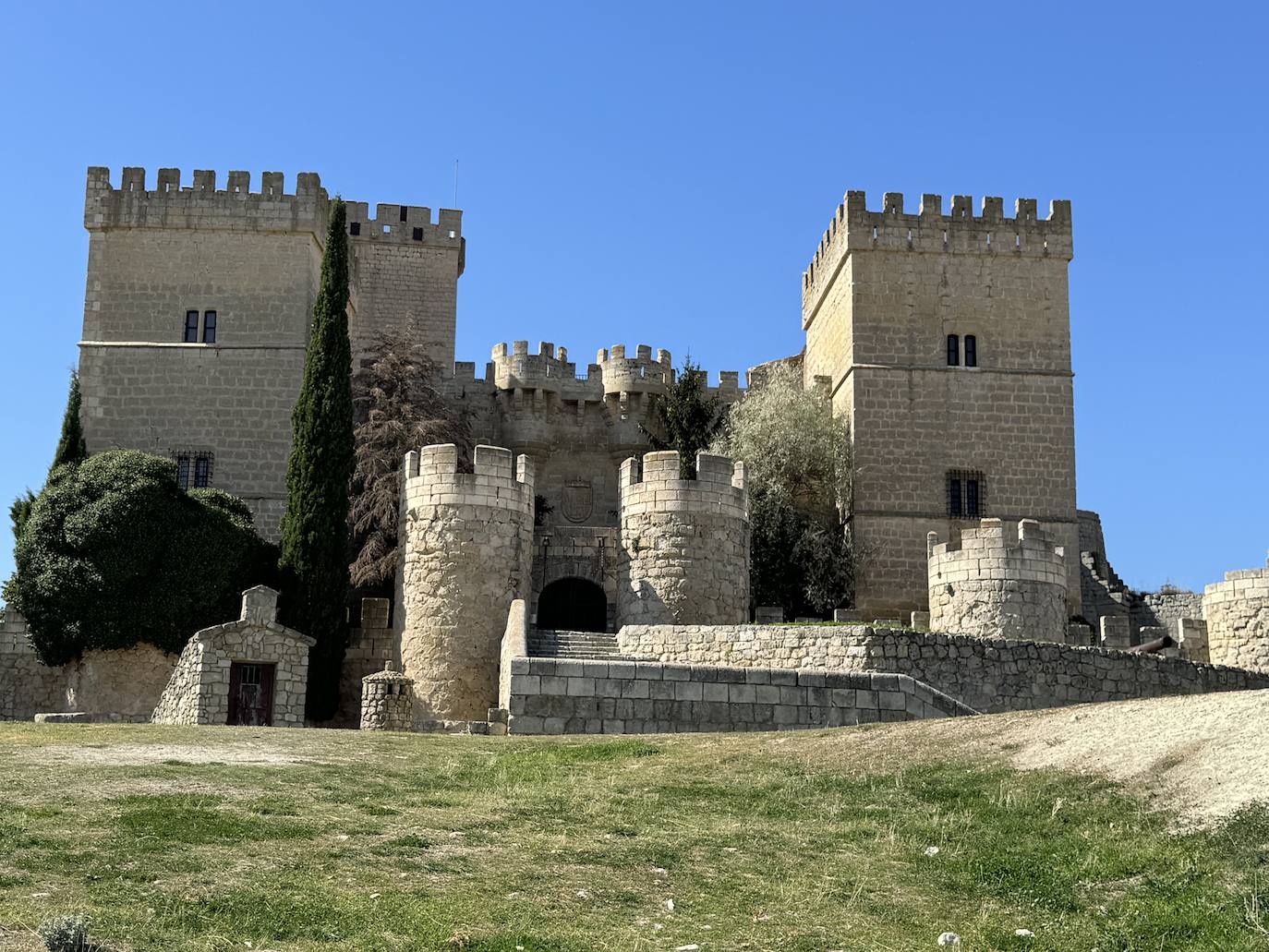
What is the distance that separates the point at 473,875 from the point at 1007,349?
103ft

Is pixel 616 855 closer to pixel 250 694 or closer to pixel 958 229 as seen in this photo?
pixel 250 694

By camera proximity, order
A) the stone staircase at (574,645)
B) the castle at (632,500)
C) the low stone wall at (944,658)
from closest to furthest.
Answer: the low stone wall at (944,658) → the castle at (632,500) → the stone staircase at (574,645)

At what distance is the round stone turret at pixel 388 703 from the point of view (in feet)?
87.9

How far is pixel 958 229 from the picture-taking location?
137 ft

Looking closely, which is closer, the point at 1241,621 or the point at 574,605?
the point at 1241,621

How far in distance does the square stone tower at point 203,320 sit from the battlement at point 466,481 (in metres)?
10.7

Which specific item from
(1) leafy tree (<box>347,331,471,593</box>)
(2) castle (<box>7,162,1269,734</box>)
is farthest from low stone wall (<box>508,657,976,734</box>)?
(1) leafy tree (<box>347,331,471,593</box>)

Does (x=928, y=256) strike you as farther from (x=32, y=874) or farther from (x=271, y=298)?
(x=32, y=874)

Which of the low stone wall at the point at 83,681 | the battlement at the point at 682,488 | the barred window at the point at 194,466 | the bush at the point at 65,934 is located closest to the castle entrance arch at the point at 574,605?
the battlement at the point at 682,488

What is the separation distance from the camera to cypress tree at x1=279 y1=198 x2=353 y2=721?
31172 millimetres

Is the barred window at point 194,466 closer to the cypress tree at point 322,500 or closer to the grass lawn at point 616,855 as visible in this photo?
the cypress tree at point 322,500

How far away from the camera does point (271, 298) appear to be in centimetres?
3975

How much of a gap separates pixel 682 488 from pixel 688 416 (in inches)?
584

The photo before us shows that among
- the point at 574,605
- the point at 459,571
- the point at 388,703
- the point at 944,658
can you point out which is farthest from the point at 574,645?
the point at 944,658
